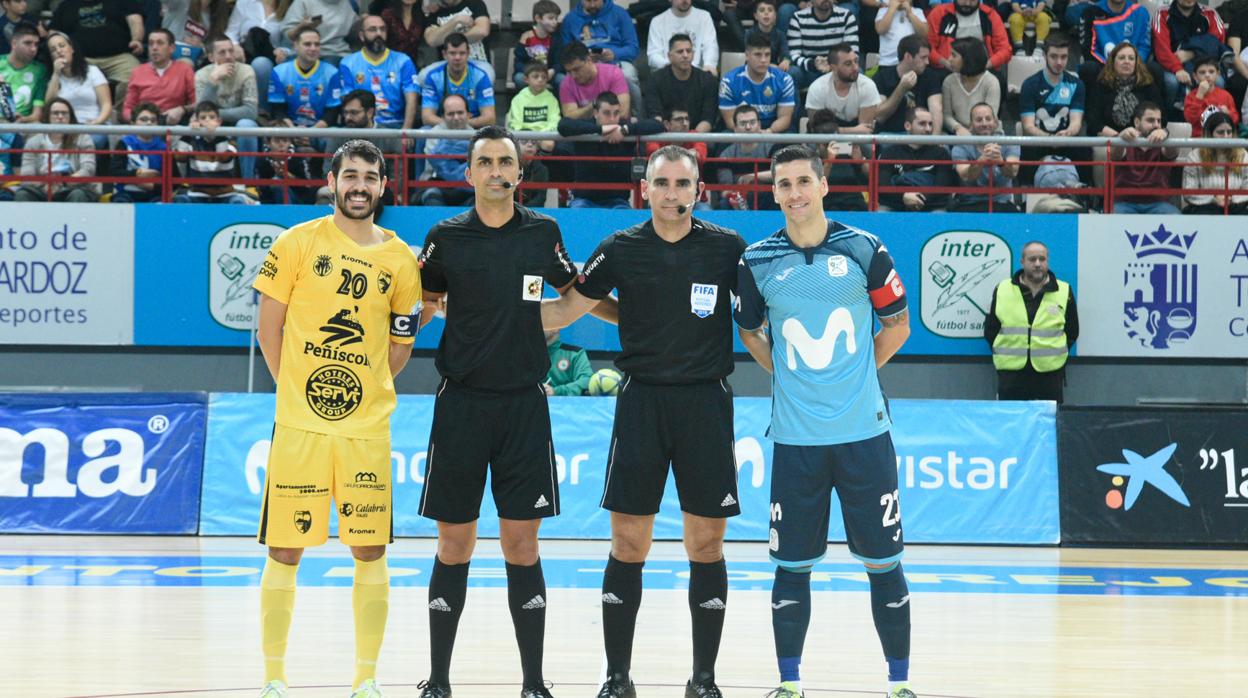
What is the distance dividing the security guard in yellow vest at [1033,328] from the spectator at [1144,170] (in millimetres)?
1573

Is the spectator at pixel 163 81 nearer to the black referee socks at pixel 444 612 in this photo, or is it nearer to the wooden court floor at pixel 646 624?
the wooden court floor at pixel 646 624

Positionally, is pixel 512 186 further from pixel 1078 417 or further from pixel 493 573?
pixel 1078 417

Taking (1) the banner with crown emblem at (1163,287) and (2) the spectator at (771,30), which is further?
(2) the spectator at (771,30)

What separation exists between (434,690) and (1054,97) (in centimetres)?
1239

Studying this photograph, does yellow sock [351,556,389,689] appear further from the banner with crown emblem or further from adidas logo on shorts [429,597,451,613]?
the banner with crown emblem

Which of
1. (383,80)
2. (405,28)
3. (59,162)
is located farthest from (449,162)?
(59,162)

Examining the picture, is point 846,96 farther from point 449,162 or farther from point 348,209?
point 348,209

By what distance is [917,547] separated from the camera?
1334 centimetres

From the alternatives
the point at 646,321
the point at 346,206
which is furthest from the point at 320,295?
the point at 646,321

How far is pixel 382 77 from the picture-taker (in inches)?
643

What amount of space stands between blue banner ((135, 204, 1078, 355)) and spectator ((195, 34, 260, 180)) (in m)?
0.89

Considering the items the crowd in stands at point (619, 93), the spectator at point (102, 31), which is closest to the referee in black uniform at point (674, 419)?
the crowd in stands at point (619, 93)

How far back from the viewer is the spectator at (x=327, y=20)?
57.1 ft

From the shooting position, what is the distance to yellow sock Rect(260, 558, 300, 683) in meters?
6.48
